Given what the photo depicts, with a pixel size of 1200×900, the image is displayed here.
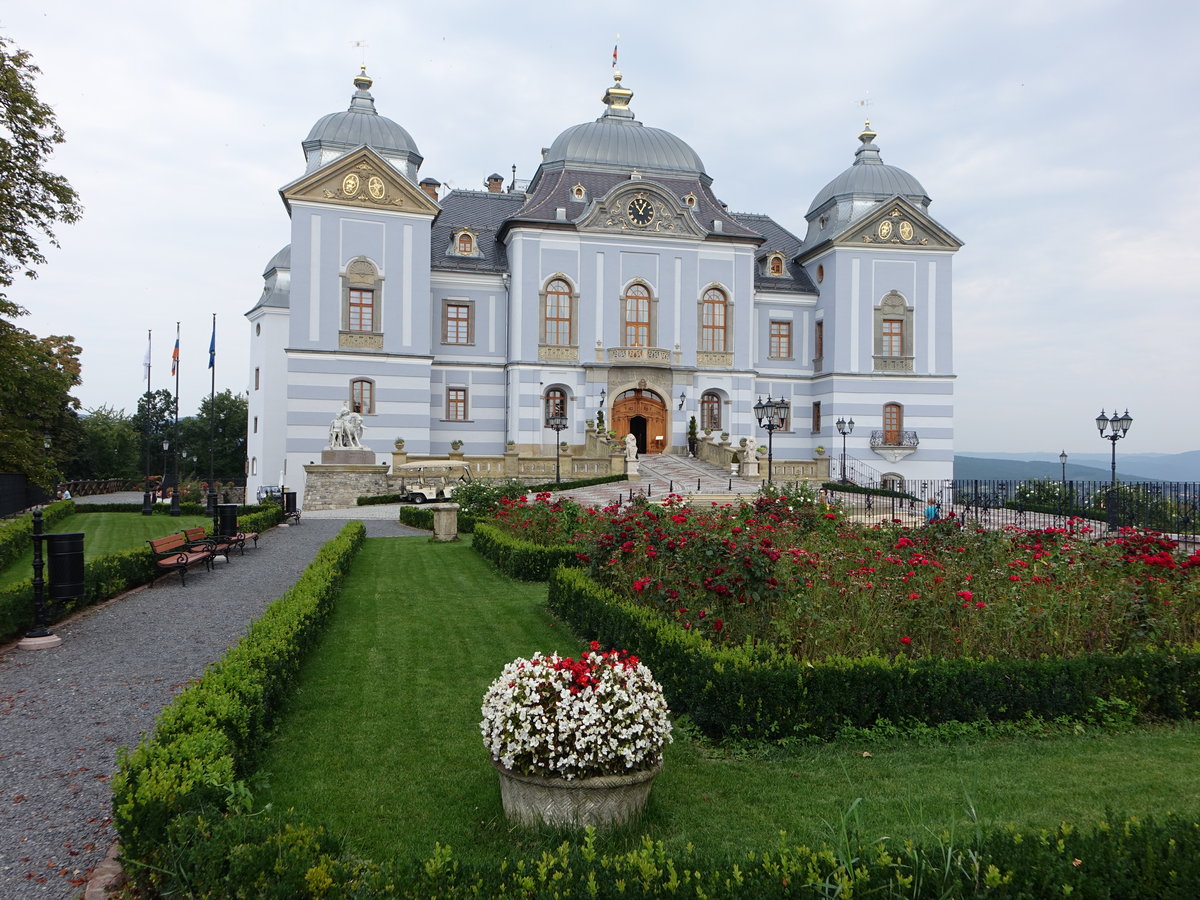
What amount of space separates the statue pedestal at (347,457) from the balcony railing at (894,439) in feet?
74.4

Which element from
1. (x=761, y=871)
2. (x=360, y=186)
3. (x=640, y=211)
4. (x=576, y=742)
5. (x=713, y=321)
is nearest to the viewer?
(x=761, y=871)

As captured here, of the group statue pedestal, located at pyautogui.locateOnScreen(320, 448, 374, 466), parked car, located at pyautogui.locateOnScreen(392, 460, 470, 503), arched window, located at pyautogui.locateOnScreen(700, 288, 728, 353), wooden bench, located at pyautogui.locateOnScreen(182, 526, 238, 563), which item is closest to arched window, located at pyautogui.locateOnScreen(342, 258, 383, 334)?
statue pedestal, located at pyautogui.locateOnScreen(320, 448, 374, 466)

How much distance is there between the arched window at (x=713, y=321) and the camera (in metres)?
36.9

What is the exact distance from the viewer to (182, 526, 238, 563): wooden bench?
14.9 metres

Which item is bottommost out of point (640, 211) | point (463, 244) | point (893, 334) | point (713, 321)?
point (893, 334)

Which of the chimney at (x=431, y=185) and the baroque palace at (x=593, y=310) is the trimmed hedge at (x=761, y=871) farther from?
the chimney at (x=431, y=185)

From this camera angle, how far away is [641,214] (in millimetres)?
35812

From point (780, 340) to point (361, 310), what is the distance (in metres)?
19.7

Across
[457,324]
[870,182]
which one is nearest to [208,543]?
[457,324]

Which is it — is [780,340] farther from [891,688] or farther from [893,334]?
[891,688]

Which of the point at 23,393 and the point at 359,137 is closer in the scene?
the point at 23,393

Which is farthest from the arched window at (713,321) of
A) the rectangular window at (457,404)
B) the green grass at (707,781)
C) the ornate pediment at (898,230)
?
the green grass at (707,781)

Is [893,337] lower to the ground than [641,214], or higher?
lower

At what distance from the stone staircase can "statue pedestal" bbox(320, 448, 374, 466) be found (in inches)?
314
